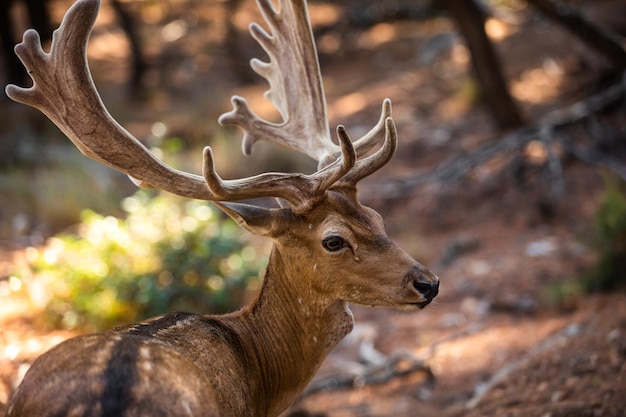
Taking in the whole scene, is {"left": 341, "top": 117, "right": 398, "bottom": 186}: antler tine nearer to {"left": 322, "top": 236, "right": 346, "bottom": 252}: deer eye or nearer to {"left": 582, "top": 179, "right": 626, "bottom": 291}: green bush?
{"left": 322, "top": 236, "right": 346, "bottom": 252}: deer eye

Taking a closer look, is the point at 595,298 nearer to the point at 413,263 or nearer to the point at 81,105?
the point at 413,263

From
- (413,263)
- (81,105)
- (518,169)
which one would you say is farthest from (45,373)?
(518,169)

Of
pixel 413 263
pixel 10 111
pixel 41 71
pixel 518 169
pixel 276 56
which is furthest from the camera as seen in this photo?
pixel 10 111

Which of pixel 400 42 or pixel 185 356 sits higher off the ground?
pixel 185 356

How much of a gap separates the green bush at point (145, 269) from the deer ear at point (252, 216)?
277 cm

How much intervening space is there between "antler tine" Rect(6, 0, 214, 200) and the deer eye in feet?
2.77

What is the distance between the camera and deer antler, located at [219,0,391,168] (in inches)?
184

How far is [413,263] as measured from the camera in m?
3.69

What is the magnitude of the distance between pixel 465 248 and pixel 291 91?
4.32 m

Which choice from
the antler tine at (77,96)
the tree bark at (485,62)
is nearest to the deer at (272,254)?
the antler tine at (77,96)


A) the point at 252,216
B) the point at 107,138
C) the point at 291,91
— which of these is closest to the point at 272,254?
the point at 252,216

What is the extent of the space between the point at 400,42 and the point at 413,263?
1404 centimetres

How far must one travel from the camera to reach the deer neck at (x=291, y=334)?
3.77 m

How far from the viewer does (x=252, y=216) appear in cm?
368
